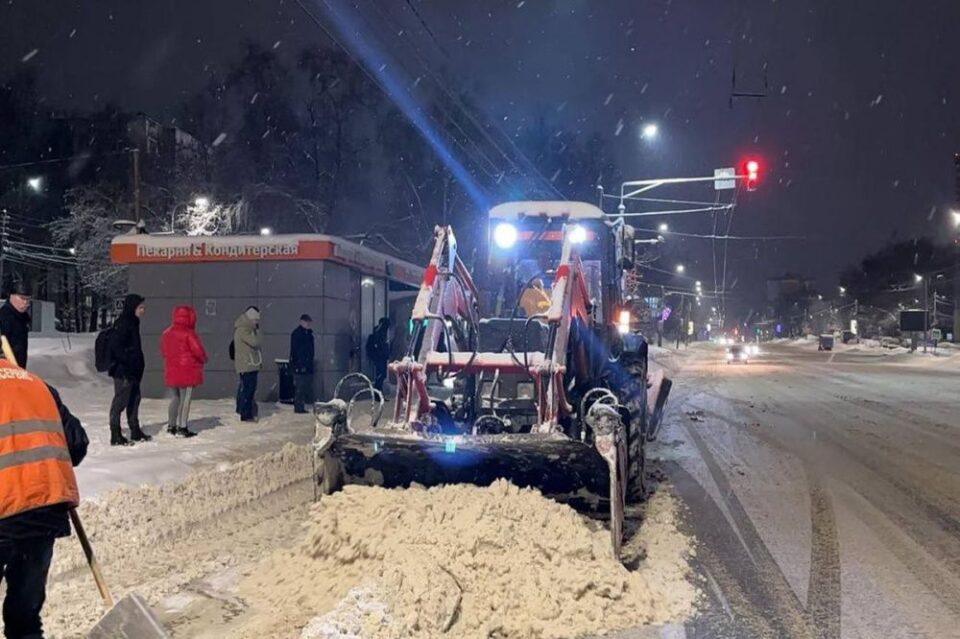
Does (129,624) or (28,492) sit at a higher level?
(28,492)

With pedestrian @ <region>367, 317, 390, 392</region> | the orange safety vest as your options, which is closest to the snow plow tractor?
the orange safety vest

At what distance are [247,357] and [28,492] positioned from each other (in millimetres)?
8907

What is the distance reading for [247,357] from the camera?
12.3 m

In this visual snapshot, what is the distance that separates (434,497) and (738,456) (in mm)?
6669

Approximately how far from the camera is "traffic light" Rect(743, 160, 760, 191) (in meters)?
21.3

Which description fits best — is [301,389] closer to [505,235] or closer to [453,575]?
[505,235]

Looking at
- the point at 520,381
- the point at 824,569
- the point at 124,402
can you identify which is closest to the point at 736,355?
the point at 124,402

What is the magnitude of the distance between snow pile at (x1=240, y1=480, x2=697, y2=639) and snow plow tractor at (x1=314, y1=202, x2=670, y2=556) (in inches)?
16.9

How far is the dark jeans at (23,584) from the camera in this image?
3568 mm

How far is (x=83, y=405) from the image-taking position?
13398mm

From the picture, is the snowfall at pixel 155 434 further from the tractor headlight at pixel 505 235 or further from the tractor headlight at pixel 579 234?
the tractor headlight at pixel 579 234

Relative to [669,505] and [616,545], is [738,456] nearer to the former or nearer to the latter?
[669,505]

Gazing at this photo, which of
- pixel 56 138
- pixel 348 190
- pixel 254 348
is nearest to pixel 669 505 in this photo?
pixel 254 348

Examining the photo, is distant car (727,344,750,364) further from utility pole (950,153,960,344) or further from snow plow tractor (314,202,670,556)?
snow plow tractor (314,202,670,556)
